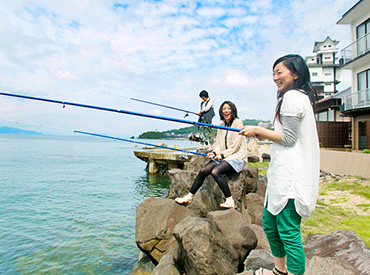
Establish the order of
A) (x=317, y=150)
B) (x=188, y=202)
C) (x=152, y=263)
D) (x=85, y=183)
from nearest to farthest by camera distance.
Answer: (x=317, y=150) < (x=152, y=263) < (x=188, y=202) < (x=85, y=183)

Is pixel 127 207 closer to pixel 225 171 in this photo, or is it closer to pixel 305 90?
pixel 225 171

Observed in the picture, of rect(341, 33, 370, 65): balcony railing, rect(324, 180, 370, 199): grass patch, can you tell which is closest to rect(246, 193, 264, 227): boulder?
rect(324, 180, 370, 199): grass patch

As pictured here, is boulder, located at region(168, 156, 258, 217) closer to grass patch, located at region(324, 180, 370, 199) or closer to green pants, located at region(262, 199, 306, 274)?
green pants, located at region(262, 199, 306, 274)

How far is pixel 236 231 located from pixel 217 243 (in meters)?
0.49

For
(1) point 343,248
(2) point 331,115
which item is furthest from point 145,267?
(2) point 331,115

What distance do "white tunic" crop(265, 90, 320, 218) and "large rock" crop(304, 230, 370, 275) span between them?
5.62 feet

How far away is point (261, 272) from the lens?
2.42 metres

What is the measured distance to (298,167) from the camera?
2025 mm

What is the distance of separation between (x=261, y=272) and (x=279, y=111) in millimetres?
1551

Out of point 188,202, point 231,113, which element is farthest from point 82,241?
point 231,113

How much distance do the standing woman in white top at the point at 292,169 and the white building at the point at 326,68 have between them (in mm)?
56180

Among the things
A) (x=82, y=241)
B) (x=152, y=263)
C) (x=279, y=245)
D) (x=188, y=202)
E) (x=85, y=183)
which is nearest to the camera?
(x=279, y=245)

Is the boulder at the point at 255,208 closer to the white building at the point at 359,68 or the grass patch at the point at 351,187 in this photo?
the grass patch at the point at 351,187

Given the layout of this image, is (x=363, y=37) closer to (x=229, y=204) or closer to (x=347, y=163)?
(x=347, y=163)
